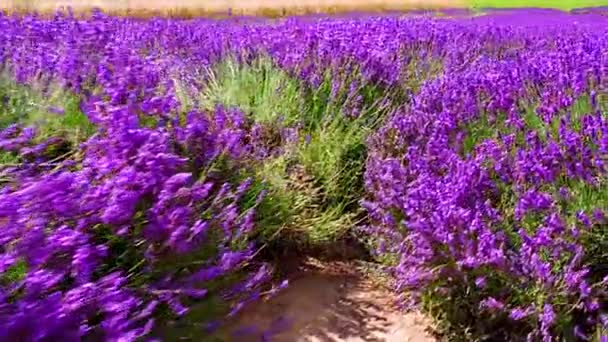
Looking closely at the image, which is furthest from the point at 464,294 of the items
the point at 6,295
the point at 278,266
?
the point at 6,295

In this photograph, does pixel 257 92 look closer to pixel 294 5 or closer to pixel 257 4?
pixel 294 5

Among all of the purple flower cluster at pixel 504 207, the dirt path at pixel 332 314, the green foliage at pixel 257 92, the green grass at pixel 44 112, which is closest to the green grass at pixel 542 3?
the green foliage at pixel 257 92

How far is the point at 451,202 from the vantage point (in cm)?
236

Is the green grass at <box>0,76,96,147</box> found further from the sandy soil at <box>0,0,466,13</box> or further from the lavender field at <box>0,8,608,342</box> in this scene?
the sandy soil at <box>0,0,466,13</box>

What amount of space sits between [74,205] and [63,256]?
5.9 inches

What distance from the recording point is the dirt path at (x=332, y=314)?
8.52 feet

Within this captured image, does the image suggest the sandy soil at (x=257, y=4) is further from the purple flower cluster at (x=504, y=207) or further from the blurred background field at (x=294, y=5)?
the purple flower cluster at (x=504, y=207)

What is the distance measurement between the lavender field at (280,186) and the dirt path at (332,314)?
95mm

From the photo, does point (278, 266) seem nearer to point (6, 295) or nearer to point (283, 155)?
point (283, 155)

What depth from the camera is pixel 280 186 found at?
295 cm

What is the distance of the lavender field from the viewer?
5.65 feet

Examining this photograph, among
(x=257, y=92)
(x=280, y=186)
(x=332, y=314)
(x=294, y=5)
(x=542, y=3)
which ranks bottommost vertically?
(x=332, y=314)

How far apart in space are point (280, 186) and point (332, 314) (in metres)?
0.58

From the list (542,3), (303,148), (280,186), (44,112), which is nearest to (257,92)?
(303,148)
